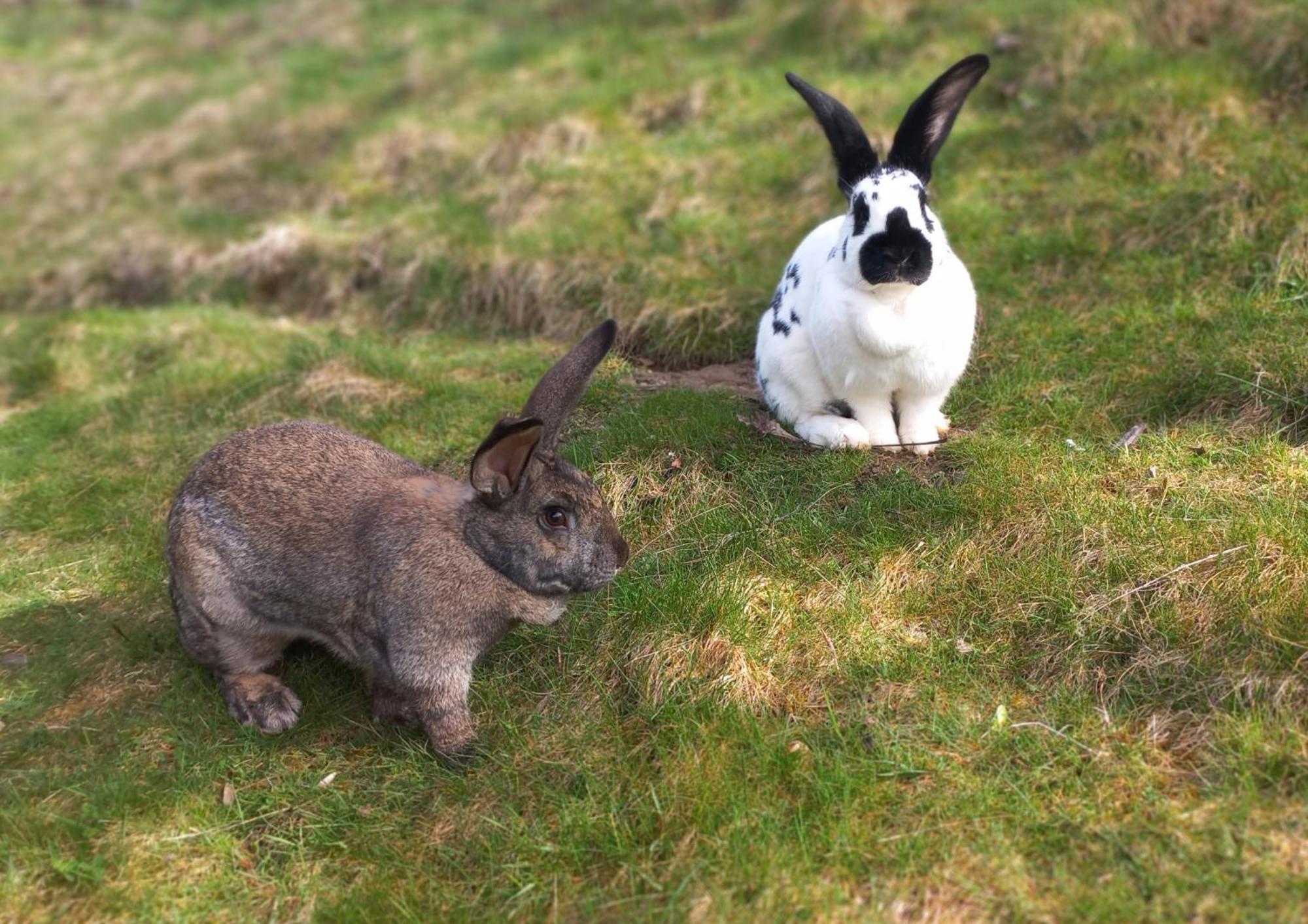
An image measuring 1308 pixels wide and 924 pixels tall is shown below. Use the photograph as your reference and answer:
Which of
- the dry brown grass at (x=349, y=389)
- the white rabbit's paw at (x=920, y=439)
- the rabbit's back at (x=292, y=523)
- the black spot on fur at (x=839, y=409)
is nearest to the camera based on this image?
the rabbit's back at (x=292, y=523)

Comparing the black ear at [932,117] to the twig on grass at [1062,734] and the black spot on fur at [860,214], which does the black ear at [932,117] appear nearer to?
the black spot on fur at [860,214]

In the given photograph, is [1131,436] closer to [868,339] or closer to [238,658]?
[868,339]

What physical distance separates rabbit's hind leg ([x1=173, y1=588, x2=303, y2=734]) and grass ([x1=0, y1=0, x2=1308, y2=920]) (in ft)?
0.30

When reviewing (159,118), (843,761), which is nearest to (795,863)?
(843,761)

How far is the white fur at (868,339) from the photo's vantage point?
3971mm

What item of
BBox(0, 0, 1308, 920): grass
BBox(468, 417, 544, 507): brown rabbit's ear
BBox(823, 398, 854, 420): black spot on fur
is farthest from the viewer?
BBox(823, 398, 854, 420): black spot on fur

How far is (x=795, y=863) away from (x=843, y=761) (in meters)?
0.38

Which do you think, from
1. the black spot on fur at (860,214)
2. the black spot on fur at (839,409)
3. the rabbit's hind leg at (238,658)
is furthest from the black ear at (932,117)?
the rabbit's hind leg at (238,658)

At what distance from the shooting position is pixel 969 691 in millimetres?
3363

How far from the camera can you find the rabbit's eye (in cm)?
354

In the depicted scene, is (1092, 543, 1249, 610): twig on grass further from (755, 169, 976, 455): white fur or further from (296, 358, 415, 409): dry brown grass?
(296, 358, 415, 409): dry brown grass

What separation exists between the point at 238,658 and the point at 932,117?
3.27m

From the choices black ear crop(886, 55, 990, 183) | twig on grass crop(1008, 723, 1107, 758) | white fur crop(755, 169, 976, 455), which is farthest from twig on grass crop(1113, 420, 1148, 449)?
twig on grass crop(1008, 723, 1107, 758)

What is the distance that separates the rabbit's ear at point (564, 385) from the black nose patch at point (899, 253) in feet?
3.27
